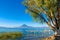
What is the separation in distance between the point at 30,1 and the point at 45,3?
2388 millimetres

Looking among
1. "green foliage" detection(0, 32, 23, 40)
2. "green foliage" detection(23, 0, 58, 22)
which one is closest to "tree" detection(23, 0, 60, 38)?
"green foliage" detection(23, 0, 58, 22)

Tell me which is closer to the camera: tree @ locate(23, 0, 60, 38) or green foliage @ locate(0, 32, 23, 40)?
green foliage @ locate(0, 32, 23, 40)

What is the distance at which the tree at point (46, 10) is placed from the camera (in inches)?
594

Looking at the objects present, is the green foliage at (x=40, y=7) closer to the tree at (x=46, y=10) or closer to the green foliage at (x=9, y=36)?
the tree at (x=46, y=10)

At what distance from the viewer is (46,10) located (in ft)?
52.7

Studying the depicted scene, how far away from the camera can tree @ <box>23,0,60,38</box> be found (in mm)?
15089

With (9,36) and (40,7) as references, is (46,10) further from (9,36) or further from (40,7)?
(9,36)

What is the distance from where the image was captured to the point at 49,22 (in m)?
16.2

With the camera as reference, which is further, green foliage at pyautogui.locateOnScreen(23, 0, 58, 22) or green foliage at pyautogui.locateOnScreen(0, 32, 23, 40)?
green foliage at pyautogui.locateOnScreen(23, 0, 58, 22)

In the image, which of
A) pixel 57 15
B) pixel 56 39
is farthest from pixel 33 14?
pixel 56 39

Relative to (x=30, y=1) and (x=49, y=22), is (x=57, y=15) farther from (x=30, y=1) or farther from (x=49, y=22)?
(x=30, y=1)

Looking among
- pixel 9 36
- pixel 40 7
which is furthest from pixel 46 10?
pixel 9 36

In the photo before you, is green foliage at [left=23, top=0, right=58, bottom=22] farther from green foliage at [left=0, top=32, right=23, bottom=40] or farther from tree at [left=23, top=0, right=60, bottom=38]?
green foliage at [left=0, top=32, right=23, bottom=40]

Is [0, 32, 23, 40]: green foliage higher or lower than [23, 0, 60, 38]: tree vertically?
lower
